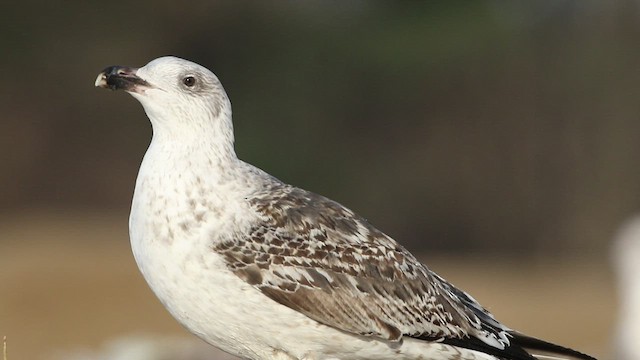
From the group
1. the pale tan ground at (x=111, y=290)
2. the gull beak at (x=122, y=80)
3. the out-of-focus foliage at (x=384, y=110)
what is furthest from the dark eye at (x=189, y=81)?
the out-of-focus foliage at (x=384, y=110)

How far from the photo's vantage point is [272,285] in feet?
21.9

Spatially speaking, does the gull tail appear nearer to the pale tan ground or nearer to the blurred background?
the pale tan ground

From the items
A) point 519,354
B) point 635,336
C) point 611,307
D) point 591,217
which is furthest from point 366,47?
point 519,354

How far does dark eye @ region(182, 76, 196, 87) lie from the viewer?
7.09m

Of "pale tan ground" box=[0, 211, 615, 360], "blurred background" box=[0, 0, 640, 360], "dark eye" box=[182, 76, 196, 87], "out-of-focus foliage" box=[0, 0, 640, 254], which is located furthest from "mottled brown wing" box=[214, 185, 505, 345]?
"out-of-focus foliage" box=[0, 0, 640, 254]

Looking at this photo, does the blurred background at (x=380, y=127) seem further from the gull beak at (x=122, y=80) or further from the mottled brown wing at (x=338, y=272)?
the gull beak at (x=122, y=80)

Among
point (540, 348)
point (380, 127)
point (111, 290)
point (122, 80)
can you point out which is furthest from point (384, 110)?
point (122, 80)

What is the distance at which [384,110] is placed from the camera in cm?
2488

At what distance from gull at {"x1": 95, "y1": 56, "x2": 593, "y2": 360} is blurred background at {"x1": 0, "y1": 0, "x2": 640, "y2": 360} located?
11.0 meters

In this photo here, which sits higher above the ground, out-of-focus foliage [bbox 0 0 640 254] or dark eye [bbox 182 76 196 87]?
out-of-focus foliage [bbox 0 0 640 254]

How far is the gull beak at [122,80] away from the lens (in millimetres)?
6922

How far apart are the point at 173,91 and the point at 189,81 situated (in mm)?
116

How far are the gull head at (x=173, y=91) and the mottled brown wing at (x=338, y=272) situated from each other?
1.62 feet

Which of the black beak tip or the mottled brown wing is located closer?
the mottled brown wing
